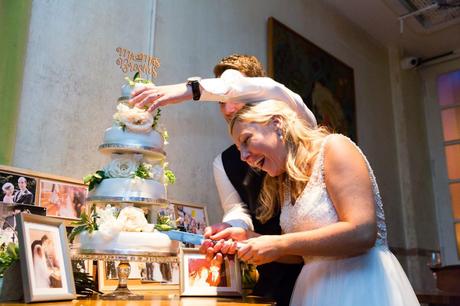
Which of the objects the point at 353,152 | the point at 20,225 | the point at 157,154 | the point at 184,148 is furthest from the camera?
the point at 184,148

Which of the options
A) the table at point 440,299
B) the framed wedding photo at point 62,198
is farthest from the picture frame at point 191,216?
the table at point 440,299

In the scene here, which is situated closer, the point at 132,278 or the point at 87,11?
the point at 132,278

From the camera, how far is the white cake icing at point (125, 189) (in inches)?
60.0

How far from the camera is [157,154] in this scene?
164cm

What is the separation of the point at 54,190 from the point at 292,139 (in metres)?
0.97

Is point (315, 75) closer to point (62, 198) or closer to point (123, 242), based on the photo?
point (62, 198)

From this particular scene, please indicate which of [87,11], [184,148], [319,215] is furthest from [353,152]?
[87,11]

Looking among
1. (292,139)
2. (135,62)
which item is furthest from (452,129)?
(292,139)

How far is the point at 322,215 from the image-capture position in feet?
4.57

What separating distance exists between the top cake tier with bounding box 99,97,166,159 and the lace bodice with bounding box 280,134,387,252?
1.74 feet

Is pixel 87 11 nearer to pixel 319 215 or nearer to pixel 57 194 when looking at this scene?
pixel 57 194

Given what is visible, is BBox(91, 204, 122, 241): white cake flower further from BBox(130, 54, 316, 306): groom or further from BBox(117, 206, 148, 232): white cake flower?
BBox(130, 54, 316, 306): groom

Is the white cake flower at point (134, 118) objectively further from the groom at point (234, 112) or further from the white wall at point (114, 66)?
the white wall at point (114, 66)

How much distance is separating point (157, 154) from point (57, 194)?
495 mm
